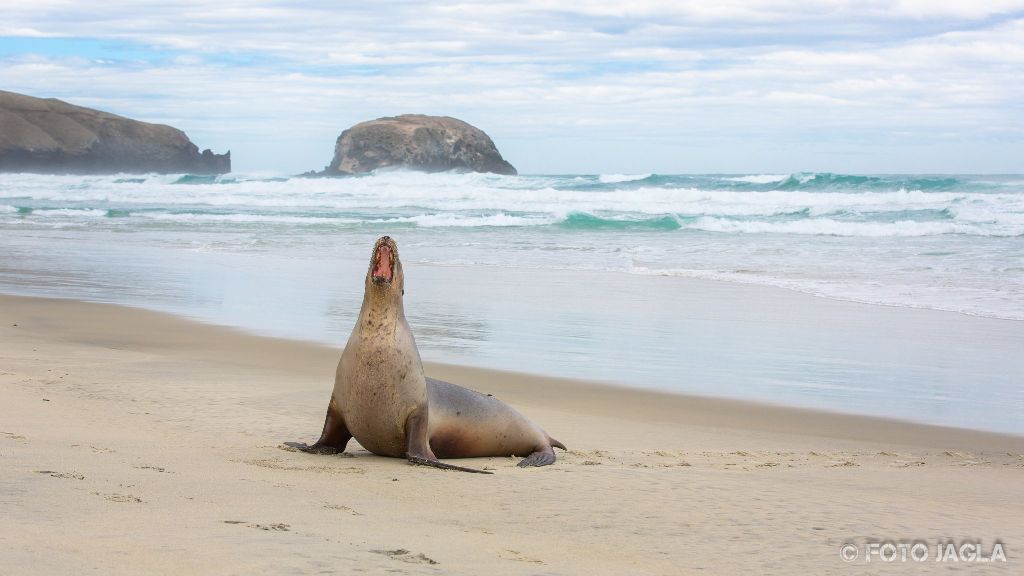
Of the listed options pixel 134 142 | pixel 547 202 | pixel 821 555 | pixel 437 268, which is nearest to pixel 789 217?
pixel 547 202

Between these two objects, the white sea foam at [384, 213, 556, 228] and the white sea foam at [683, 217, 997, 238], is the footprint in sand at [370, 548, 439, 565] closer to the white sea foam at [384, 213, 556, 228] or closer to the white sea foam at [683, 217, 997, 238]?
the white sea foam at [683, 217, 997, 238]

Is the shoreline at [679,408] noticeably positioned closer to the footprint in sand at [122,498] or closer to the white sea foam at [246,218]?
the footprint in sand at [122,498]

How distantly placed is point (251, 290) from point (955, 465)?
1135 cm

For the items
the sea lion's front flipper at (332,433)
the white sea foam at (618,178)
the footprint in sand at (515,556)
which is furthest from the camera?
the white sea foam at (618,178)

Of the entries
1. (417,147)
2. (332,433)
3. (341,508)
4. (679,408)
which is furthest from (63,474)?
(417,147)

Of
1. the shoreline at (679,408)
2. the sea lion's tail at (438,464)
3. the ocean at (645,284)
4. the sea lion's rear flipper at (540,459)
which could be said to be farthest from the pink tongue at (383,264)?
the ocean at (645,284)

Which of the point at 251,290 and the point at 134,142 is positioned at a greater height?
the point at 134,142

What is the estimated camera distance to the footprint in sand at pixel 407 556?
3.46 metres

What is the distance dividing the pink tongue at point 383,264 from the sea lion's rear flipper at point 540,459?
128 centimetres

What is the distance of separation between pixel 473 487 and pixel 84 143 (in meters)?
102

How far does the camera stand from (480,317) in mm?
13219

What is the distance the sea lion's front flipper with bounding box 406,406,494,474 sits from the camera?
223 inches

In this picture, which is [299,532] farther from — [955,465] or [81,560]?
[955,465]

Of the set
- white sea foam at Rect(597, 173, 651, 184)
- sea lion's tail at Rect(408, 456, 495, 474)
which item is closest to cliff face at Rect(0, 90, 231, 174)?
white sea foam at Rect(597, 173, 651, 184)
